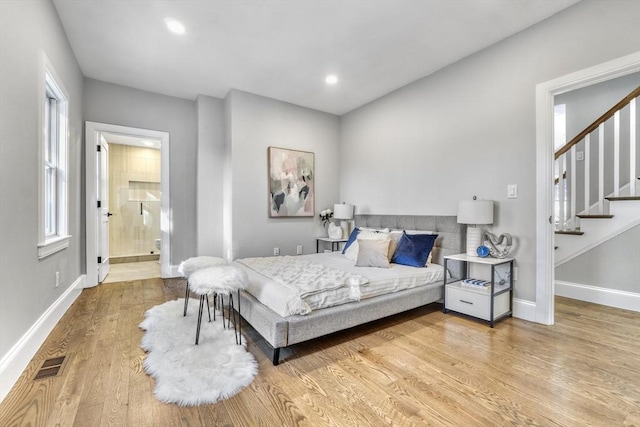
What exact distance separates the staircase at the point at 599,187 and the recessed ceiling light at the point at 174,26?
472cm

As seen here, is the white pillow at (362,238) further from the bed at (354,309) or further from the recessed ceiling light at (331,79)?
the recessed ceiling light at (331,79)

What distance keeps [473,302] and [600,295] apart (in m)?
1.79

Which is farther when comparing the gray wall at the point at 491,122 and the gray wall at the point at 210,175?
the gray wall at the point at 210,175

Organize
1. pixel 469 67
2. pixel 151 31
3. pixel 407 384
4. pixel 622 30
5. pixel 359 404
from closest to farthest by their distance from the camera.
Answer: pixel 359 404, pixel 407 384, pixel 622 30, pixel 151 31, pixel 469 67

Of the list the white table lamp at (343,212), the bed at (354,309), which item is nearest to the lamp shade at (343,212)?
the white table lamp at (343,212)

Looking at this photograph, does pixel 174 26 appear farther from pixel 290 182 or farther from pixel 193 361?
pixel 193 361

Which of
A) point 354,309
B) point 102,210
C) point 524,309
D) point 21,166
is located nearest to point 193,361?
point 354,309

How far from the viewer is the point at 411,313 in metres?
2.95

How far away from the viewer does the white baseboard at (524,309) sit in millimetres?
2650

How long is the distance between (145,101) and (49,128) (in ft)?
5.06

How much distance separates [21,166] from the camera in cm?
183

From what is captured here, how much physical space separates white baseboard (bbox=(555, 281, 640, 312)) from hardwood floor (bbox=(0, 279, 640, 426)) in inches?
19.9

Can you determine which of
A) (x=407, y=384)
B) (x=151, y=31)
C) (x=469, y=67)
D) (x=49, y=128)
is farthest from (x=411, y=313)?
(x=49, y=128)

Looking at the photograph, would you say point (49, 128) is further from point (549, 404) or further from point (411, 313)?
point (549, 404)
